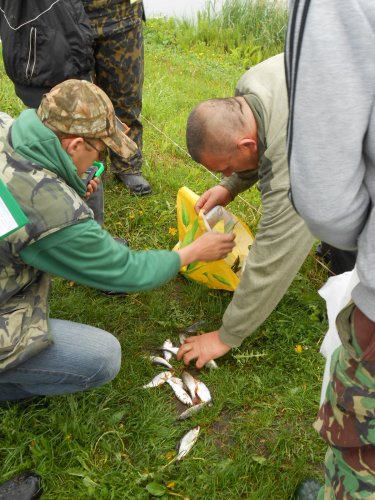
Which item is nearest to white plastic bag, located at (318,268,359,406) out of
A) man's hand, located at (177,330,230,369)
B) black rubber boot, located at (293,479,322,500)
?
black rubber boot, located at (293,479,322,500)

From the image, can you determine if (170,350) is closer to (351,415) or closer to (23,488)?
(23,488)

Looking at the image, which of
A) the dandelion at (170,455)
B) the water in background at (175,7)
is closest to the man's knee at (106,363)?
the dandelion at (170,455)

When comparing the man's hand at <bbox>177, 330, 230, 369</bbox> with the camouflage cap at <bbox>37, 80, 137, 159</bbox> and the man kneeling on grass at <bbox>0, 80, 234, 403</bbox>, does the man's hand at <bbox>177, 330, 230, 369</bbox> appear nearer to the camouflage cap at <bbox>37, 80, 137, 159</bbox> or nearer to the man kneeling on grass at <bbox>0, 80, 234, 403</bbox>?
the man kneeling on grass at <bbox>0, 80, 234, 403</bbox>

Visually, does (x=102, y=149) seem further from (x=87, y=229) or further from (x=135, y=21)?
(x=135, y=21)

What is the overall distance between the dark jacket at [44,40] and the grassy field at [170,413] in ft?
3.54

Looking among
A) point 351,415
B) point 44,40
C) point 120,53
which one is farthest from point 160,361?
point 120,53

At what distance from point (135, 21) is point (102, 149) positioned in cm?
197

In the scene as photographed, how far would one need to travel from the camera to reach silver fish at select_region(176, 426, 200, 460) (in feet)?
7.95

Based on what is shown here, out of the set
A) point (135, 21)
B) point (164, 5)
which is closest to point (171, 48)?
point (164, 5)

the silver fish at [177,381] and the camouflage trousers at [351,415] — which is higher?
the camouflage trousers at [351,415]

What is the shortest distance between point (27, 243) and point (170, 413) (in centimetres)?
116

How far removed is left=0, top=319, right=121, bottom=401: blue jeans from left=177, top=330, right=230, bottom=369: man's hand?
0.44m

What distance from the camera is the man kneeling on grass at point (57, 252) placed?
75.5 inches

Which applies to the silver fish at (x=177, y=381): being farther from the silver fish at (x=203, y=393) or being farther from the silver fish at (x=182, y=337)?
the silver fish at (x=182, y=337)
